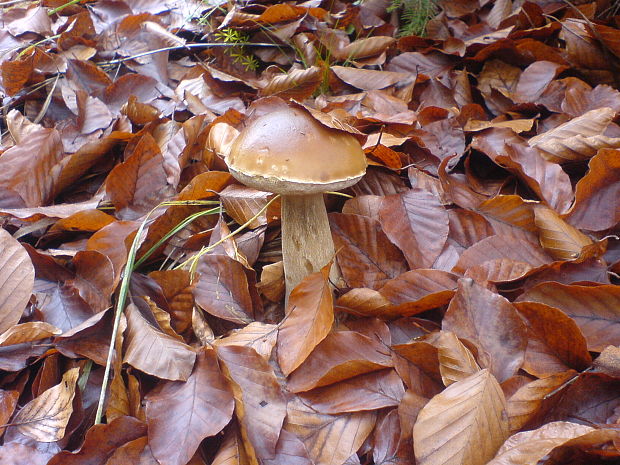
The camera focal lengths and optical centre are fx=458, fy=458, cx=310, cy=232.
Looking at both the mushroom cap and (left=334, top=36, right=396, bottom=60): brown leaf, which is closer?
the mushroom cap

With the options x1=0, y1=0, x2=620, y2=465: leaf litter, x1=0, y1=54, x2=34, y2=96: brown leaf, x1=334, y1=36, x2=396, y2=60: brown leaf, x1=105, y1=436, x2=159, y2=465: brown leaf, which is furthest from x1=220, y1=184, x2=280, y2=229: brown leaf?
x1=0, y1=54, x2=34, y2=96: brown leaf

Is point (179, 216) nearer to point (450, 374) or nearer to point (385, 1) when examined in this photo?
point (450, 374)

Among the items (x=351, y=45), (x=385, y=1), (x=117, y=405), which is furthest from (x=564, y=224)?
(x=385, y=1)

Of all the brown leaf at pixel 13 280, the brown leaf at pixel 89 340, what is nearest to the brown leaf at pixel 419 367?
the brown leaf at pixel 89 340

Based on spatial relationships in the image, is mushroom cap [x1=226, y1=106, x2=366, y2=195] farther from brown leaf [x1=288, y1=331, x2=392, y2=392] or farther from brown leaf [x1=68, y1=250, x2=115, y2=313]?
brown leaf [x1=68, y1=250, x2=115, y2=313]

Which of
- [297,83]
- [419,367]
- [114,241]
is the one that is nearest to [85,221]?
[114,241]

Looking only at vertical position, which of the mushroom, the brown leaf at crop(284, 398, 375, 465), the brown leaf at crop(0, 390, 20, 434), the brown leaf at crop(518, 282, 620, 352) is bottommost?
the brown leaf at crop(0, 390, 20, 434)

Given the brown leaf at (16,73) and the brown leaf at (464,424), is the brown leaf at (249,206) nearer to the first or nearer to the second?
the brown leaf at (464,424)
